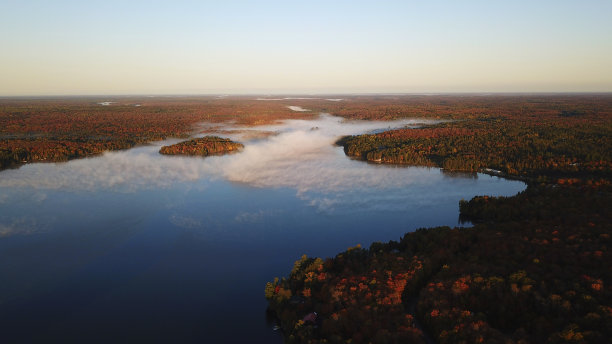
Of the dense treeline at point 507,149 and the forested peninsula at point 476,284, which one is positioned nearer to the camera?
the forested peninsula at point 476,284

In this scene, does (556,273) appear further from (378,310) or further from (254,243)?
(254,243)

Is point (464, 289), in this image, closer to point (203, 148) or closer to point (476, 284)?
point (476, 284)

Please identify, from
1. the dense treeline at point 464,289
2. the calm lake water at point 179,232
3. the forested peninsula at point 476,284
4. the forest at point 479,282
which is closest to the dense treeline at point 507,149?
the calm lake water at point 179,232

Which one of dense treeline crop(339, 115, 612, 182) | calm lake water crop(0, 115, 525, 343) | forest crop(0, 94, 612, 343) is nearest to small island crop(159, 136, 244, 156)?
calm lake water crop(0, 115, 525, 343)

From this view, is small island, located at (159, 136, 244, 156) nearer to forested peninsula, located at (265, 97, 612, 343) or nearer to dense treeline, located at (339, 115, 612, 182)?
dense treeline, located at (339, 115, 612, 182)

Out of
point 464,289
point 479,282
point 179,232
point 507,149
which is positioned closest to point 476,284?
point 479,282

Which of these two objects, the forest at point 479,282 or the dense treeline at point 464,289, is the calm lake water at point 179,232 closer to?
the forest at point 479,282

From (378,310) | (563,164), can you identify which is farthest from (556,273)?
(563,164)
